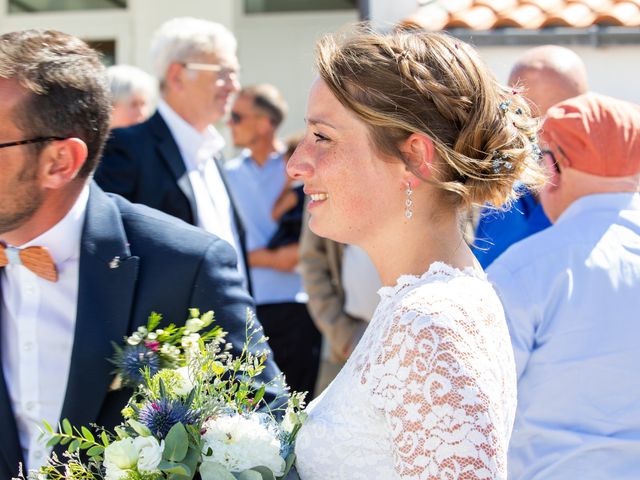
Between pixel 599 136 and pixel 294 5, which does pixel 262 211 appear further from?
pixel 599 136

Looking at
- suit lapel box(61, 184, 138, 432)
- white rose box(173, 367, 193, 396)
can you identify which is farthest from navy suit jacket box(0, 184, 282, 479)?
white rose box(173, 367, 193, 396)

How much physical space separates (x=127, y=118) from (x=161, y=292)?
13.1 feet

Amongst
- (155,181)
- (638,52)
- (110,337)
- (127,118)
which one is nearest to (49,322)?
(110,337)

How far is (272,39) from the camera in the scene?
10.1m

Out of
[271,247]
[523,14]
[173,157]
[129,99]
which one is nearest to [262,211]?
[271,247]

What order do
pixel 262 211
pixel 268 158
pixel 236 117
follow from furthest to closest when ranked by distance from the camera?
pixel 236 117, pixel 268 158, pixel 262 211

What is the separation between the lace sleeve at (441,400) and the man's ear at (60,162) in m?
1.35

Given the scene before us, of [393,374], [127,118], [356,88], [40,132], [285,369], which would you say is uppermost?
[356,88]

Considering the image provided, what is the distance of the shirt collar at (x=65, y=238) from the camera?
2.93 metres

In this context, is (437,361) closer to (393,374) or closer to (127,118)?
(393,374)

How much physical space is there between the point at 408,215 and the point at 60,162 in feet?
3.87

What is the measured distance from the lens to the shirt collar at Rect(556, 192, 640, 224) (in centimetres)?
331

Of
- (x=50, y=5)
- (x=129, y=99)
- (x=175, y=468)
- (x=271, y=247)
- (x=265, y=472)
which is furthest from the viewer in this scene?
(x=50, y=5)

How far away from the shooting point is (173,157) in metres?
4.86
